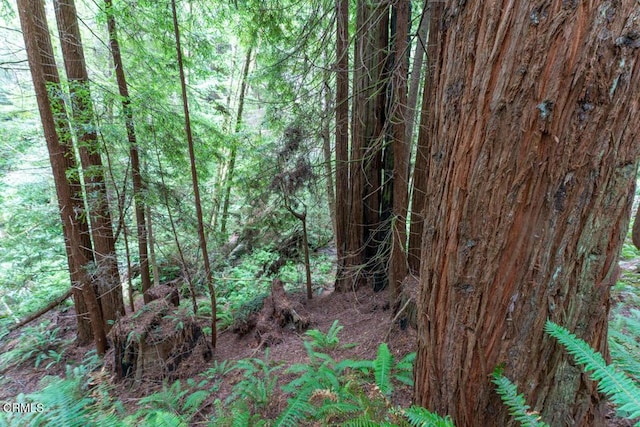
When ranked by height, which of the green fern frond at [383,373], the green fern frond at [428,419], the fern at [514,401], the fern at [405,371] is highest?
the fern at [514,401]

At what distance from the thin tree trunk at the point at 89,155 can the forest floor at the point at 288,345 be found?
1345 mm

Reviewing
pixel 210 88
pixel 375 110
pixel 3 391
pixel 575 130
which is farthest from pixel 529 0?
pixel 210 88

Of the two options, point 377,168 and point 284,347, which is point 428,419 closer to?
point 284,347

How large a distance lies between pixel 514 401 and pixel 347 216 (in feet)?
14.0

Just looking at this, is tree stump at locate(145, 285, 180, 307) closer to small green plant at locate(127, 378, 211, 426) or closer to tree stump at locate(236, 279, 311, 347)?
tree stump at locate(236, 279, 311, 347)

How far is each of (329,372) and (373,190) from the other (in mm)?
3038

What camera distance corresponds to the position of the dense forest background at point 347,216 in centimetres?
104

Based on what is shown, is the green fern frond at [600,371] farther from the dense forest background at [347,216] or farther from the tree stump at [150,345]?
the tree stump at [150,345]

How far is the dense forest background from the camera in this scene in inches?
40.8

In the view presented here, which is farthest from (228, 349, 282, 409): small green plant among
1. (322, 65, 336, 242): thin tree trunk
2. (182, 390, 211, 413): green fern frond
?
(322, 65, 336, 242): thin tree trunk

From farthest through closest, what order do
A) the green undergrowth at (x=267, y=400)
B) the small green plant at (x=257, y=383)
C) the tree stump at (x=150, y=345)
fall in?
the tree stump at (x=150, y=345), the small green plant at (x=257, y=383), the green undergrowth at (x=267, y=400)

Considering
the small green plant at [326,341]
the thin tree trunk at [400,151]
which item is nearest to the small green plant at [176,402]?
the small green plant at [326,341]

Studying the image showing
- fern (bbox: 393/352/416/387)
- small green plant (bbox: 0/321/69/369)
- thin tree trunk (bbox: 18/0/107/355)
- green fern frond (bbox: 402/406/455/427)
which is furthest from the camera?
small green plant (bbox: 0/321/69/369)

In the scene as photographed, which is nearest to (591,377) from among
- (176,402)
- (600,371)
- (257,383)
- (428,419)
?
(600,371)
